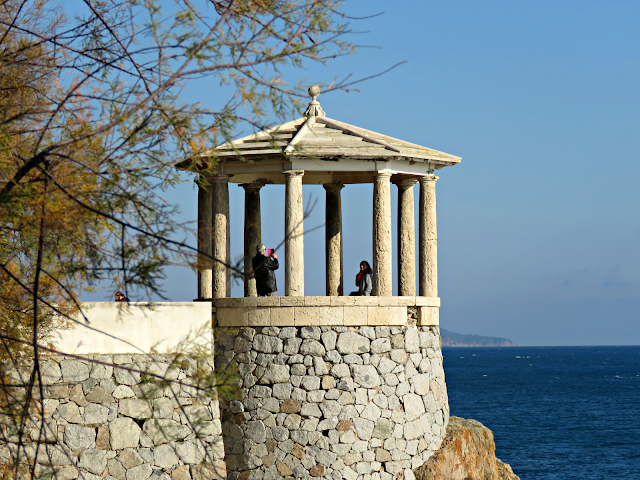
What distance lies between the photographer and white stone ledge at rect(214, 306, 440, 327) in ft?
52.3

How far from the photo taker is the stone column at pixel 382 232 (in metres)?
16.9

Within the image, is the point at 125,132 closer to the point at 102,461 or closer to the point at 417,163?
the point at 102,461

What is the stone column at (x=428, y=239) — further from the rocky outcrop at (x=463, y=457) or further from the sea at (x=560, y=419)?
the sea at (x=560, y=419)

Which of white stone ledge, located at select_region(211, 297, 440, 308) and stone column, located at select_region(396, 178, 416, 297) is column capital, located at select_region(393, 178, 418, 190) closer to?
stone column, located at select_region(396, 178, 416, 297)

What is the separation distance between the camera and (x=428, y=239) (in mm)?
18266

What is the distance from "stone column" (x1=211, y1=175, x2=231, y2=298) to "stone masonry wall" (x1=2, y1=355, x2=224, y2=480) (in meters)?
2.19

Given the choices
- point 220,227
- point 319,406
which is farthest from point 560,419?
point 319,406

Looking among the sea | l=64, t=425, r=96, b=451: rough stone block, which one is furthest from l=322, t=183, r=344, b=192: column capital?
the sea

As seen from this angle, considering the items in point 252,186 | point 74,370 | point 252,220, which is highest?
point 252,186

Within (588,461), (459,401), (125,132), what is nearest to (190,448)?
(125,132)

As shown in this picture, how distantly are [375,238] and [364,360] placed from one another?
2.45 metres

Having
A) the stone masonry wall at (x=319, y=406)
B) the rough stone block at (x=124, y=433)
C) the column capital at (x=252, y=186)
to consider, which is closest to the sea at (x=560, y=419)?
the column capital at (x=252, y=186)

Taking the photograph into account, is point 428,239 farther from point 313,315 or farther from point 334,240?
point 313,315

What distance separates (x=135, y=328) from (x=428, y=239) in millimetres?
6438
